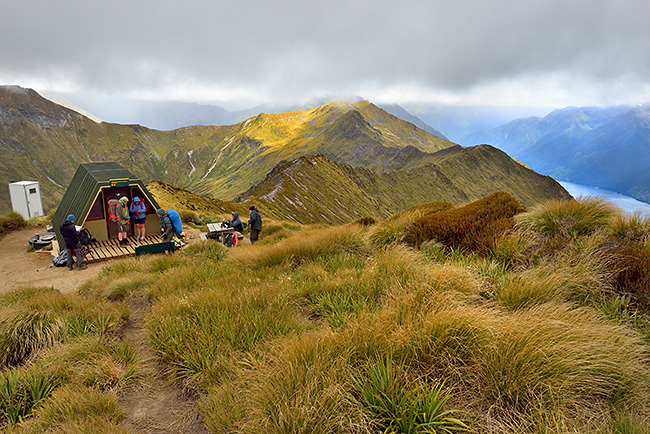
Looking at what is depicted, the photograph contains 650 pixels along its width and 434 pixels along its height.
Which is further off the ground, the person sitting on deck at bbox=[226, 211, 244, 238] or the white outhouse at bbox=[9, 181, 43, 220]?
the white outhouse at bbox=[9, 181, 43, 220]

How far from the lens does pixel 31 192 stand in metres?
30.5

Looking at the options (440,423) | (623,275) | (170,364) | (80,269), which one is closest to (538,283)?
(623,275)

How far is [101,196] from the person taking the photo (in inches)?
581

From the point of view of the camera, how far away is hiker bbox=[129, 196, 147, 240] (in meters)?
14.7

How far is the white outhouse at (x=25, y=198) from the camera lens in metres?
29.2

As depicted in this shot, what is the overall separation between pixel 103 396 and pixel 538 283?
5.39m

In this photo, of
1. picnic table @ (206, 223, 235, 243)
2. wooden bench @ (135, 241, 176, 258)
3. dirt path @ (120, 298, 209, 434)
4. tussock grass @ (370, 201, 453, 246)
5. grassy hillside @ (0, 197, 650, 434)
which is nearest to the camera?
grassy hillside @ (0, 197, 650, 434)

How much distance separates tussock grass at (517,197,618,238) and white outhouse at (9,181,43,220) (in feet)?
130

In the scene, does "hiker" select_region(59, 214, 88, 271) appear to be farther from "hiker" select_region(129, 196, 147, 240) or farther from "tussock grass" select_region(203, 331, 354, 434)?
"tussock grass" select_region(203, 331, 354, 434)

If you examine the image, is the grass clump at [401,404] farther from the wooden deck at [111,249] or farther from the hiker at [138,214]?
the hiker at [138,214]

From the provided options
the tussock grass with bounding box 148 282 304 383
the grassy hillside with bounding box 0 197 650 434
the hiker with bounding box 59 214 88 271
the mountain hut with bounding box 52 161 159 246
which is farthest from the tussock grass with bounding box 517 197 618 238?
the mountain hut with bounding box 52 161 159 246

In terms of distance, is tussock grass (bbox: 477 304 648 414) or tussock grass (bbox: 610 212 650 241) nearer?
tussock grass (bbox: 477 304 648 414)

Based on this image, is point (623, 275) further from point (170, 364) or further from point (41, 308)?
point (41, 308)

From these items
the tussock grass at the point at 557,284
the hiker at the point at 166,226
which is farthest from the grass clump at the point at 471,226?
the hiker at the point at 166,226
